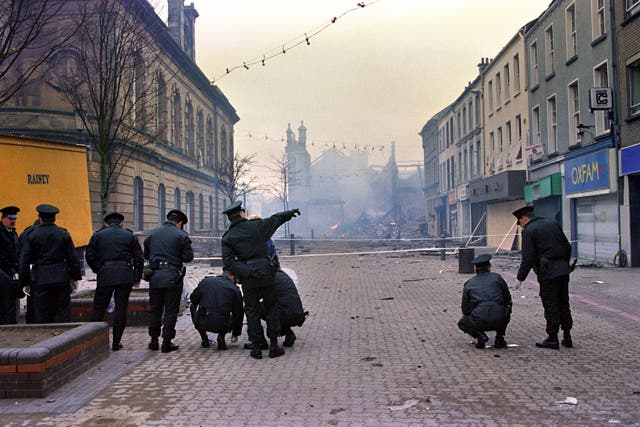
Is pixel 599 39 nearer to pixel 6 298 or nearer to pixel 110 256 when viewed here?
pixel 110 256

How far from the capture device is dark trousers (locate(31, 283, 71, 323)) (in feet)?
21.5

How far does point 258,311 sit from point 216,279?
2.41 ft

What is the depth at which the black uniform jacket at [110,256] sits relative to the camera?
6684mm

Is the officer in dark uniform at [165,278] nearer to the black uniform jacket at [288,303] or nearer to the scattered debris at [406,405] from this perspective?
the black uniform jacket at [288,303]

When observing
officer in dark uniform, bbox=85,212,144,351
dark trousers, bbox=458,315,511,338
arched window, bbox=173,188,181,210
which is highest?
arched window, bbox=173,188,181,210

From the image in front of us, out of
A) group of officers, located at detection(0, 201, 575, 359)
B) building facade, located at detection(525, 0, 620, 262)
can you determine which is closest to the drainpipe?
building facade, located at detection(525, 0, 620, 262)

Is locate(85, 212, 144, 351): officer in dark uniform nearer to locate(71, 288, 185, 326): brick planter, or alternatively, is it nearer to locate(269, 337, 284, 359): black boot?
locate(71, 288, 185, 326): brick planter

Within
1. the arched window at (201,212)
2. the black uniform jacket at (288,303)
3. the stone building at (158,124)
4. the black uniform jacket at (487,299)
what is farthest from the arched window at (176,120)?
the black uniform jacket at (487,299)

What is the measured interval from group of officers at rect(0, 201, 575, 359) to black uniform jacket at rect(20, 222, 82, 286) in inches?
0.4

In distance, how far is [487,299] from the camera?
666 cm

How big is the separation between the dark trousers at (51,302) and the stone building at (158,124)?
20.6 ft

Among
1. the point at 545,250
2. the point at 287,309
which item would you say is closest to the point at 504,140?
the point at 545,250

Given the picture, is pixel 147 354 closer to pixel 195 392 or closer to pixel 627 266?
pixel 195 392

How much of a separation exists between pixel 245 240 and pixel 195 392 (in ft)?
6.48
